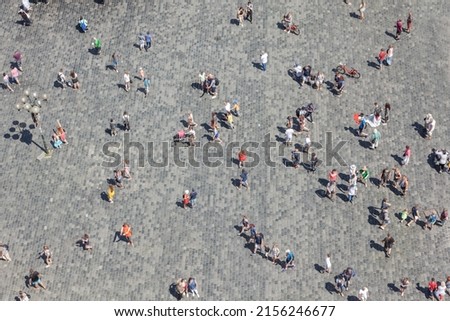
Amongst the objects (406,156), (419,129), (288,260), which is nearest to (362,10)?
(419,129)

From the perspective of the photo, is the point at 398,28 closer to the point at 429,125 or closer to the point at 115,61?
the point at 429,125

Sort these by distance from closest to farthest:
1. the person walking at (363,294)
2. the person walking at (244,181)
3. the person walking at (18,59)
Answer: the person walking at (363,294)
the person walking at (244,181)
the person walking at (18,59)

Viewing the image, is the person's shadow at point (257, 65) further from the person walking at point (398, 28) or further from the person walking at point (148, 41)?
the person walking at point (398, 28)

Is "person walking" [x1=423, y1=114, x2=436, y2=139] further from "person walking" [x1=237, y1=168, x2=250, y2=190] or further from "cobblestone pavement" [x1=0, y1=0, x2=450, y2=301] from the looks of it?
"person walking" [x1=237, y1=168, x2=250, y2=190]

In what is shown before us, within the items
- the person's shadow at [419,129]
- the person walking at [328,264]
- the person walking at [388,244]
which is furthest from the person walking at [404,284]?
the person's shadow at [419,129]

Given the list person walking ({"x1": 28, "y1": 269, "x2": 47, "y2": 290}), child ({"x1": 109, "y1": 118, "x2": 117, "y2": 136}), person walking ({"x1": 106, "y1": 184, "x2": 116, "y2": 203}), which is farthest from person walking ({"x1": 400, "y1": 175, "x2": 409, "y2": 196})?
person walking ({"x1": 28, "y1": 269, "x2": 47, "y2": 290})
